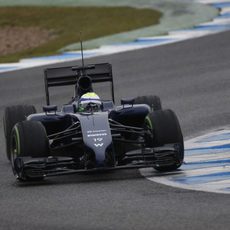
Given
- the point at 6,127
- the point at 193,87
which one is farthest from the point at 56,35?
the point at 6,127

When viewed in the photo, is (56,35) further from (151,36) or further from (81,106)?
(81,106)

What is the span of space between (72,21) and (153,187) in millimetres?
17625

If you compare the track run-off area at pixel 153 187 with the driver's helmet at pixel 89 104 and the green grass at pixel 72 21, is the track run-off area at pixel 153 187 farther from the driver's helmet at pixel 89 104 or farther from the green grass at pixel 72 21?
the green grass at pixel 72 21

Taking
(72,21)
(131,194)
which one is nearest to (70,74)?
(131,194)

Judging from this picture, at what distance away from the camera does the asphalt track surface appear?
917 cm

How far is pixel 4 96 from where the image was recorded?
1972 cm

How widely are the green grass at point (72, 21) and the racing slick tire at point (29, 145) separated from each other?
41.3 ft

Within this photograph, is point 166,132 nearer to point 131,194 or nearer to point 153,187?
point 153,187

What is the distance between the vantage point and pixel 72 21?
28.3 metres

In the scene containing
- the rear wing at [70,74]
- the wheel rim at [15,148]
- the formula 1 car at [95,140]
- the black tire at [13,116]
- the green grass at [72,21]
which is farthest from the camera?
the green grass at [72,21]

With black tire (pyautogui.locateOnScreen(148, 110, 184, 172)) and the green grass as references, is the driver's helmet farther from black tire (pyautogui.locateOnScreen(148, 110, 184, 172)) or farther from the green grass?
the green grass

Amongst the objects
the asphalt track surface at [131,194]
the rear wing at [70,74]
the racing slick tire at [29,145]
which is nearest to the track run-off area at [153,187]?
the asphalt track surface at [131,194]

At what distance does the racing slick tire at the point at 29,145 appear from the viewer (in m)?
11.8

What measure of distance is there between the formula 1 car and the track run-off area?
159 millimetres
